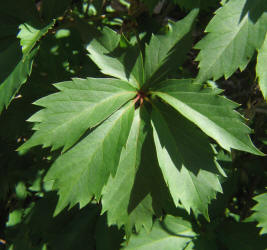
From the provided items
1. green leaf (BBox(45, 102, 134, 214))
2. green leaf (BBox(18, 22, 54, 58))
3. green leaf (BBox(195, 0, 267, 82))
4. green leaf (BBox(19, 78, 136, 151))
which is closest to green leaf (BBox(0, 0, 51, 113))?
green leaf (BBox(18, 22, 54, 58))

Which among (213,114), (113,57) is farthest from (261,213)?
(113,57)

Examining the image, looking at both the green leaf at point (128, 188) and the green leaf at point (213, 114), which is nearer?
the green leaf at point (213, 114)

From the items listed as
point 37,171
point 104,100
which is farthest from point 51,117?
point 37,171

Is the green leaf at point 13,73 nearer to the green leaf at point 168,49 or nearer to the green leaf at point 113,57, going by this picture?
the green leaf at point 113,57

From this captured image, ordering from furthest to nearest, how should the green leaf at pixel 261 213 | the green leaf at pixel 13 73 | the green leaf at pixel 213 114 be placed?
1. the green leaf at pixel 261 213
2. the green leaf at pixel 13 73
3. the green leaf at pixel 213 114

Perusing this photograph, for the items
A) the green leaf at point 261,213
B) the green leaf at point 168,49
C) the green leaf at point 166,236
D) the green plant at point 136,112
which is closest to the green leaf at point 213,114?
the green plant at point 136,112

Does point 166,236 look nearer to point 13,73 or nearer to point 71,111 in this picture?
point 71,111

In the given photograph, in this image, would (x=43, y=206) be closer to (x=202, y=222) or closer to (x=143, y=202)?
(x=143, y=202)
